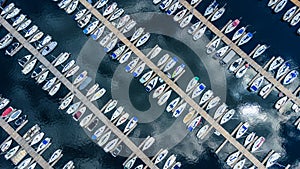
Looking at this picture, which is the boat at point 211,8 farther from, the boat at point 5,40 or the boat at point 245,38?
the boat at point 5,40

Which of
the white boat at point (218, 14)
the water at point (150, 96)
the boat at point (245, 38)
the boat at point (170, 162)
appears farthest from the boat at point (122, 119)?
the boat at point (245, 38)

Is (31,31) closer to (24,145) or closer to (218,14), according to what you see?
(24,145)

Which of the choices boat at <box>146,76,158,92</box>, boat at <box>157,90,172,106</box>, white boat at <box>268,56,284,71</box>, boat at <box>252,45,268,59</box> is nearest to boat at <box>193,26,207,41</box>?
boat at <box>252,45,268,59</box>

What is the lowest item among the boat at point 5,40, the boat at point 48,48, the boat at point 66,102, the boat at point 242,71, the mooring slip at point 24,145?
the mooring slip at point 24,145

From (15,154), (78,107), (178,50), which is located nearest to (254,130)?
(178,50)

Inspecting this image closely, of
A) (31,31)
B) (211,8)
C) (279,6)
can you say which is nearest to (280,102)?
(279,6)

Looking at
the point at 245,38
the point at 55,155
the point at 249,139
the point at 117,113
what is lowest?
the point at 55,155
